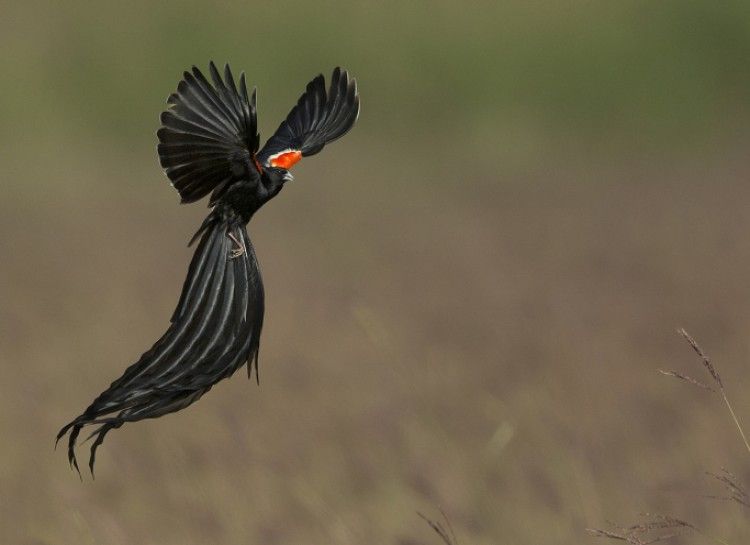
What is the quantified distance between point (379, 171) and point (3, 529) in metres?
7.58

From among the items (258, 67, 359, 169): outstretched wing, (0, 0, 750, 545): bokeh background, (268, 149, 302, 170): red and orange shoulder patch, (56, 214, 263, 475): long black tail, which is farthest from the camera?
(0, 0, 750, 545): bokeh background

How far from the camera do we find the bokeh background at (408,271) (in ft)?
15.1

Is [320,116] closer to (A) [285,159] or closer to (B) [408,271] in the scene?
(A) [285,159]

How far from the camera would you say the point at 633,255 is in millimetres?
8094

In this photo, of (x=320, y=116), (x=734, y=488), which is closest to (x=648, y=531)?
(x=734, y=488)

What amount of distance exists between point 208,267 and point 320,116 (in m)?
0.67

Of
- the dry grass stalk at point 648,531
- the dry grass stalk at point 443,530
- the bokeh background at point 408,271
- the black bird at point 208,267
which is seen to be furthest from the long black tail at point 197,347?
the bokeh background at point 408,271

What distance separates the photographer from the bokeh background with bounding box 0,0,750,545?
15.1 feet

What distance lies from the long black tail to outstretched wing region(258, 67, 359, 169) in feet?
1.47

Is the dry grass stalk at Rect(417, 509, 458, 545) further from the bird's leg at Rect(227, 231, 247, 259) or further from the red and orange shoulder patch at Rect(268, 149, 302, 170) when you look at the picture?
the red and orange shoulder patch at Rect(268, 149, 302, 170)

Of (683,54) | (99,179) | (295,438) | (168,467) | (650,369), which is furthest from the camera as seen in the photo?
(683,54)

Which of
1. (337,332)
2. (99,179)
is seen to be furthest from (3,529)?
(99,179)

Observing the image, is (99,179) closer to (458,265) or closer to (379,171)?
(379,171)

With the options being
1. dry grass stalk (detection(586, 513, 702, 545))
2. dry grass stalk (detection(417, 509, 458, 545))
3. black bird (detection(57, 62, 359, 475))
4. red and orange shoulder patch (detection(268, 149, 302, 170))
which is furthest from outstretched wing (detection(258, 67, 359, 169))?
dry grass stalk (detection(586, 513, 702, 545))
